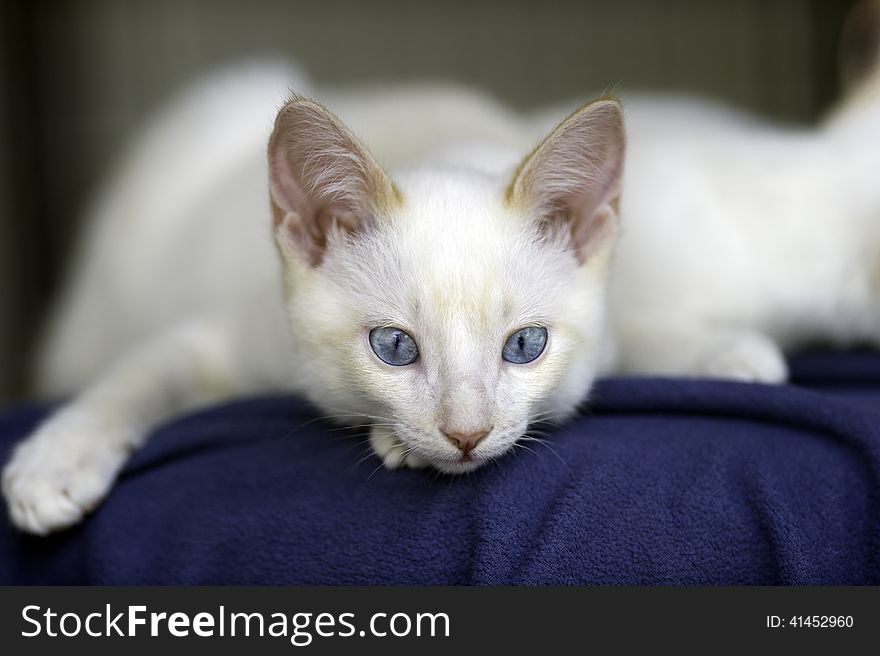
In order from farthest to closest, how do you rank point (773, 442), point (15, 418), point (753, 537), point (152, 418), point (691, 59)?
point (691, 59)
point (15, 418)
point (152, 418)
point (773, 442)
point (753, 537)

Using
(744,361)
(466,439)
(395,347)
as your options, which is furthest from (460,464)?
(744,361)

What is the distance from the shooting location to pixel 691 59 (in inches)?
132

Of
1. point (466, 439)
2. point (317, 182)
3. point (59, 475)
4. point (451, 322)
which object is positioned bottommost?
point (59, 475)

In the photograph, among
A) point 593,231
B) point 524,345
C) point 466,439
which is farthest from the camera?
point 593,231

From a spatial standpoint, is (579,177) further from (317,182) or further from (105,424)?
(105,424)

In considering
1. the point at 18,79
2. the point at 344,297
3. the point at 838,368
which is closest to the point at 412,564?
the point at 344,297

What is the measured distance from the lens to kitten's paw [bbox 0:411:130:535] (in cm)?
123

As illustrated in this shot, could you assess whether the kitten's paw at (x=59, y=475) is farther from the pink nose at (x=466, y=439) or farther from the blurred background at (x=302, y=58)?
the blurred background at (x=302, y=58)

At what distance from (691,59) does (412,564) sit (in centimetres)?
276

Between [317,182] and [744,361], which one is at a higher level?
[317,182]

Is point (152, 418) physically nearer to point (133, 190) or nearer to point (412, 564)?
point (412, 564)

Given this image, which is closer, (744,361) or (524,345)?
(524,345)

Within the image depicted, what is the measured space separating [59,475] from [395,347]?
501 mm

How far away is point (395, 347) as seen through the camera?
115 cm
